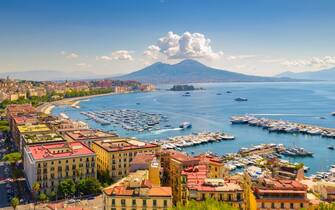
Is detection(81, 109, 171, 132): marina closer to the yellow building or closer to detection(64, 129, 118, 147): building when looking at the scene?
detection(64, 129, 118, 147): building

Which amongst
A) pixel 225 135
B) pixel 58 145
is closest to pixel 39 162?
pixel 58 145

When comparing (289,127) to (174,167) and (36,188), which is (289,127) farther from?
(36,188)

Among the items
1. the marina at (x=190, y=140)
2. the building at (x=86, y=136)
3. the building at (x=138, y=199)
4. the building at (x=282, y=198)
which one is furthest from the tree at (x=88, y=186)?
the marina at (x=190, y=140)

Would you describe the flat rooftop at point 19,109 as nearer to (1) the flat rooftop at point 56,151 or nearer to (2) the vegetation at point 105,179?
(1) the flat rooftop at point 56,151

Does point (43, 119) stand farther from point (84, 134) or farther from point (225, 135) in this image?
point (225, 135)

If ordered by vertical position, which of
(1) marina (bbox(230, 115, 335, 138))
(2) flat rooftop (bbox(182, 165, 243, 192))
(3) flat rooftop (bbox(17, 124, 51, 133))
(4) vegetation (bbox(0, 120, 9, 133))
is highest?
(2) flat rooftop (bbox(182, 165, 243, 192))

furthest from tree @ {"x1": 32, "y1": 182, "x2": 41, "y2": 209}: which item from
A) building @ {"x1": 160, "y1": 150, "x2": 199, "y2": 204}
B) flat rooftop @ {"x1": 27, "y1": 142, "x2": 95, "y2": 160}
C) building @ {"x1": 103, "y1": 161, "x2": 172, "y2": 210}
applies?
building @ {"x1": 103, "y1": 161, "x2": 172, "y2": 210}

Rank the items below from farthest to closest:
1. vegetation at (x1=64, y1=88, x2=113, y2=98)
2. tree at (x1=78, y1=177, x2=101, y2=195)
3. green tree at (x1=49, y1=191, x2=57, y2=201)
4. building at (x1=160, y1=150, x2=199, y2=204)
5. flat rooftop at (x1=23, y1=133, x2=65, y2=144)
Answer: vegetation at (x1=64, y1=88, x2=113, y2=98) → flat rooftop at (x1=23, y1=133, x2=65, y2=144) → tree at (x1=78, y1=177, x2=101, y2=195) → green tree at (x1=49, y1=191, x2=57, y2=201) → building at (x1=160, y1=150, x2=199, y2=204)

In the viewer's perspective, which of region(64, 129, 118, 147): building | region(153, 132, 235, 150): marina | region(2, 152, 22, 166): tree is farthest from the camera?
region(153, 132, 235, 150): marina
